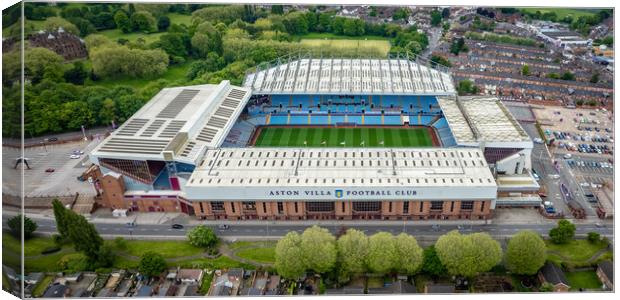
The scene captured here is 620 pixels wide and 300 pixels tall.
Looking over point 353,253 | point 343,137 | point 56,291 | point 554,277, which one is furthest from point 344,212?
point 56,291

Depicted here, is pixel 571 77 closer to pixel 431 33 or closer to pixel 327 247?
pixel 431 33

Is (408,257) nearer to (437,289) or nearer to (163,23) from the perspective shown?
(437,289)

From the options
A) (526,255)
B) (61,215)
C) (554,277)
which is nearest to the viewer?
(554,277)

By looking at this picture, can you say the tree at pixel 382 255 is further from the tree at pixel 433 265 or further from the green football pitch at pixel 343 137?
the green football pitch at pixel 343 137

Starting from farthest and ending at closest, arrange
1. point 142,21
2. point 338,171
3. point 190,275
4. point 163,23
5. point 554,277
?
1. point 163,23
2. point 142,21
3. point 338,171
4. point 190,275
5. point 554,277

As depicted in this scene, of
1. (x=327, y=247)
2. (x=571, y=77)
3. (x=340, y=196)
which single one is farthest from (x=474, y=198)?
(x=571, y=77)

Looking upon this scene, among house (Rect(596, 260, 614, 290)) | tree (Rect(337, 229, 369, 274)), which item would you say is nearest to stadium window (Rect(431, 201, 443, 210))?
tree (Rect(337, 229, 369, 274))
